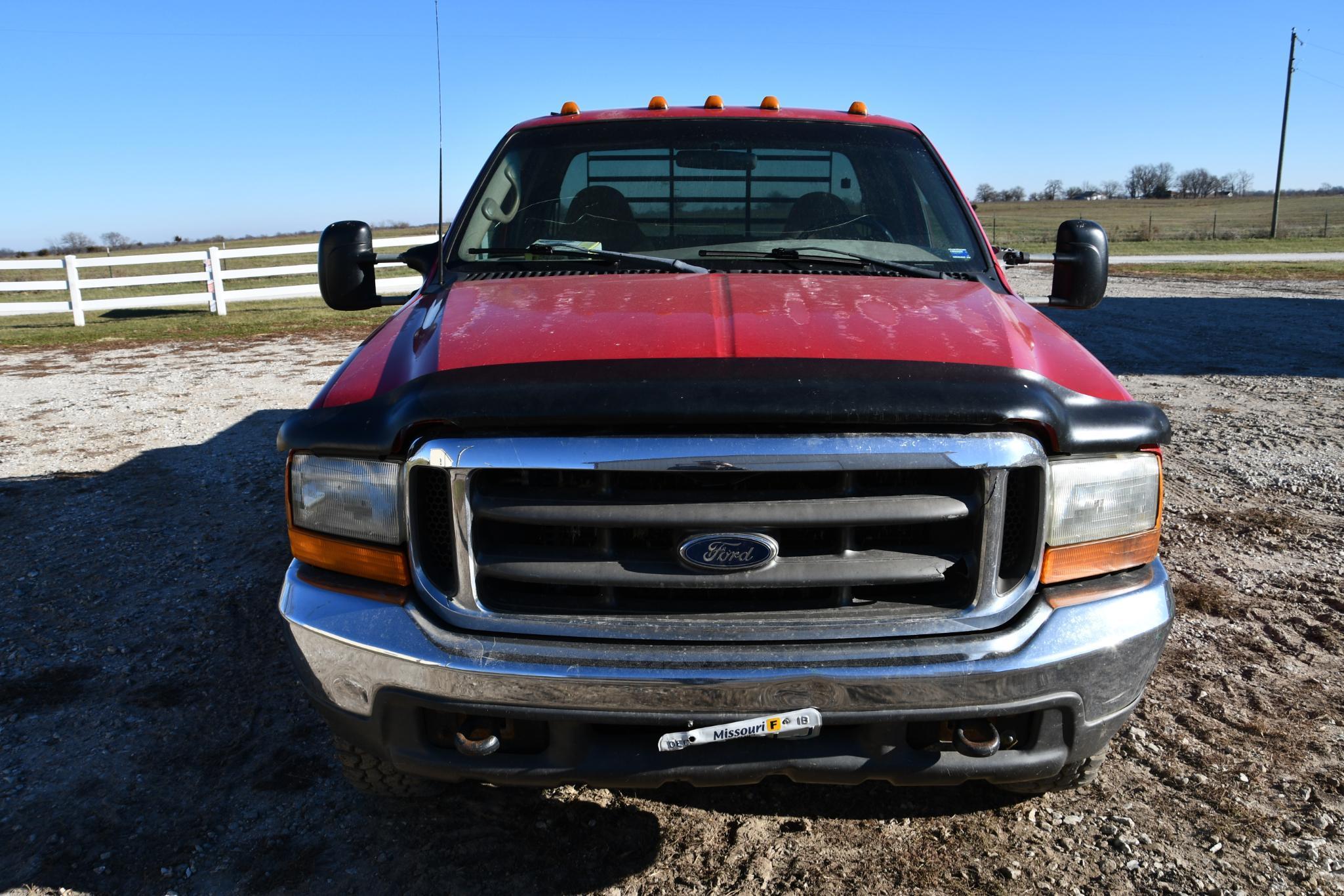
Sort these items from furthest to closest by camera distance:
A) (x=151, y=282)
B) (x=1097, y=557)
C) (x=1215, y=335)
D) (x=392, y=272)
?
(x=392, y=272), (x=151, y=282), (x=1215, y=335), (x=1097, y=557)

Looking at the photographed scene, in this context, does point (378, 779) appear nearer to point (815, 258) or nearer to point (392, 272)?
point (815, 258)

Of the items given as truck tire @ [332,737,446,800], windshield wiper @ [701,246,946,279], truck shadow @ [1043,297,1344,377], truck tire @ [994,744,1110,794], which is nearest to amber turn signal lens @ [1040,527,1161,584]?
truck tire @ [994,744,1110,794]

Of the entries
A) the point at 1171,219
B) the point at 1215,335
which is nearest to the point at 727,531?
the point at 1215,335

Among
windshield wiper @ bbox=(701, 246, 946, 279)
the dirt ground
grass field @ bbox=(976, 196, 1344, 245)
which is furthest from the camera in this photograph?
grass field @ bbox=(976, 196, 1344, 245)

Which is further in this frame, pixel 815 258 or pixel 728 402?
pixel 815 258

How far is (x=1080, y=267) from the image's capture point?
3.39m

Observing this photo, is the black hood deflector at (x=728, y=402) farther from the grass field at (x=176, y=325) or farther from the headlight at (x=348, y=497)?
the grass field at (x=176, y=325)

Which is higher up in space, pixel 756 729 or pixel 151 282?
pixel 151 282

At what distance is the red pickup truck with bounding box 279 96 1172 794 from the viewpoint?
6.52 feet

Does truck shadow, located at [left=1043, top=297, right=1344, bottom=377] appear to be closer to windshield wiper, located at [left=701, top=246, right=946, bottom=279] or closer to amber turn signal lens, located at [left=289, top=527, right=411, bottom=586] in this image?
windshield wiper, located at [left=701, top=246, right=946, bottom=279]

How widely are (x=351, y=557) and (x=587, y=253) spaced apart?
1.36 meters

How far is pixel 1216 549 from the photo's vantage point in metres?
4.66

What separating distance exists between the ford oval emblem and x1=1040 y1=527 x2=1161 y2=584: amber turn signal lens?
619 millimetres

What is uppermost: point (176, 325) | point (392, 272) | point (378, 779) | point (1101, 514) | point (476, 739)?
point (392, 272)
